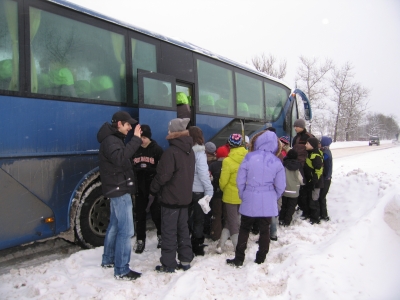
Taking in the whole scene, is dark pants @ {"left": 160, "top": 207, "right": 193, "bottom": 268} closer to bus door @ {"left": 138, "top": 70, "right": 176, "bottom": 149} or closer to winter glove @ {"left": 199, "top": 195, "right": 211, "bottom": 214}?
winter glove @ {"left": 199, "top": 195, "right": 211, "bottom": 214}

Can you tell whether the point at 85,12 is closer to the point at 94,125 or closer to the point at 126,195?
the point at 94,125

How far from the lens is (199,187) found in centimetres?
405

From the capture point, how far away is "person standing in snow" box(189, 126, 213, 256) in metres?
3.97

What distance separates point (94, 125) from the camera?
420 cm

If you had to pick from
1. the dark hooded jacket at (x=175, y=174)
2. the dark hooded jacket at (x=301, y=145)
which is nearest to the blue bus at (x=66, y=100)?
the dark hooded jacket at (x=175, y=174)

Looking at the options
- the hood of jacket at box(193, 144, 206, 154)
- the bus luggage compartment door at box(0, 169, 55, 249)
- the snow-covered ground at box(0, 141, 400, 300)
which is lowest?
the snow-covered ground at box(0, 141, 400, 300)

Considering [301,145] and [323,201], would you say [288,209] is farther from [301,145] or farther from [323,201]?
[301,145]

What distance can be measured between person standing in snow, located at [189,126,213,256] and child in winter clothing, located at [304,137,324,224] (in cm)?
252

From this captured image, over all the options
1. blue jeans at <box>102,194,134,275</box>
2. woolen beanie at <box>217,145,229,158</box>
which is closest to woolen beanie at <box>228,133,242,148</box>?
woolen beanie at <box>217,145,229,158</box>

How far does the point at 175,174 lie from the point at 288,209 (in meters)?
2.89

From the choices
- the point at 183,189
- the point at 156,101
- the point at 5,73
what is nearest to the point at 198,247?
the point at 183,189

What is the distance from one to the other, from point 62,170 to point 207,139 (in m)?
3.11

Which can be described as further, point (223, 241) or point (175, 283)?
point (223, 241)

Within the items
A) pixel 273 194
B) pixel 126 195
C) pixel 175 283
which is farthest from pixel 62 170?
pixel 273 194
